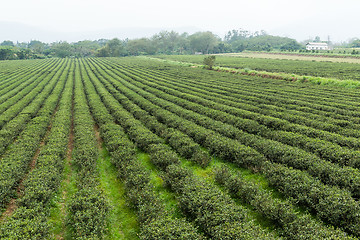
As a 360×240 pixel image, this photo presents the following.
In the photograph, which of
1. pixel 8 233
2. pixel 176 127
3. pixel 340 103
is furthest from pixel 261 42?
pixel 8 233

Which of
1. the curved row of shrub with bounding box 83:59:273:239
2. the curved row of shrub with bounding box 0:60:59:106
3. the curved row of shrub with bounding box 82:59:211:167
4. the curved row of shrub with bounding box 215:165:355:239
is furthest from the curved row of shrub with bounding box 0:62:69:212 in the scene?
the curved row of shrub with bounding box 215:165:355:239

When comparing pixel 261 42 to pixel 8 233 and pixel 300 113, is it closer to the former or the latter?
pixel 300 113

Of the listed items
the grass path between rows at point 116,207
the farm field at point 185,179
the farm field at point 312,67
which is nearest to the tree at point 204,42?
the farm field at point 312,67

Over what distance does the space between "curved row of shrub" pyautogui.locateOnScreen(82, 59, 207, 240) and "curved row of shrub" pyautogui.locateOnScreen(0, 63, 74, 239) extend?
3433mm

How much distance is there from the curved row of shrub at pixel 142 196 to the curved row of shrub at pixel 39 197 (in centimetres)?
343

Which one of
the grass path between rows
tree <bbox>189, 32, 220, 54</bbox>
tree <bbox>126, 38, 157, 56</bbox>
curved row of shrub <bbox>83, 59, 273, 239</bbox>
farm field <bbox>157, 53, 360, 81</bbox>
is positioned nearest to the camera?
curved row of shrub <bbox>83, 59, 273, 239</bbox>

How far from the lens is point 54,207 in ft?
34.4

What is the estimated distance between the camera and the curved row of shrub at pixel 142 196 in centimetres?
774

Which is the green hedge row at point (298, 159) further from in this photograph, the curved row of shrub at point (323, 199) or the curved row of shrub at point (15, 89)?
the curved row of shrub at point (15, 89)

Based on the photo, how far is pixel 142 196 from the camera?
10.2 meters

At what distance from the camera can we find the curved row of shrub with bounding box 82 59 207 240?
774cm

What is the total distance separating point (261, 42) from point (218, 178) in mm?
215422

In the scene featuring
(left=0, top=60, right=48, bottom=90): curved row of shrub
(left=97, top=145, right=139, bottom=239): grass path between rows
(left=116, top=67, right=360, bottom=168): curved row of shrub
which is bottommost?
(left=97, top=145, right=139, bottom=239): grass path between rows

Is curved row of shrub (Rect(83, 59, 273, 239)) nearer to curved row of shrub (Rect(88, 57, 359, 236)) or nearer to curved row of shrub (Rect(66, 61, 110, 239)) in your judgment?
curved row of shrub (Rect(88, 57, 359, 236))
